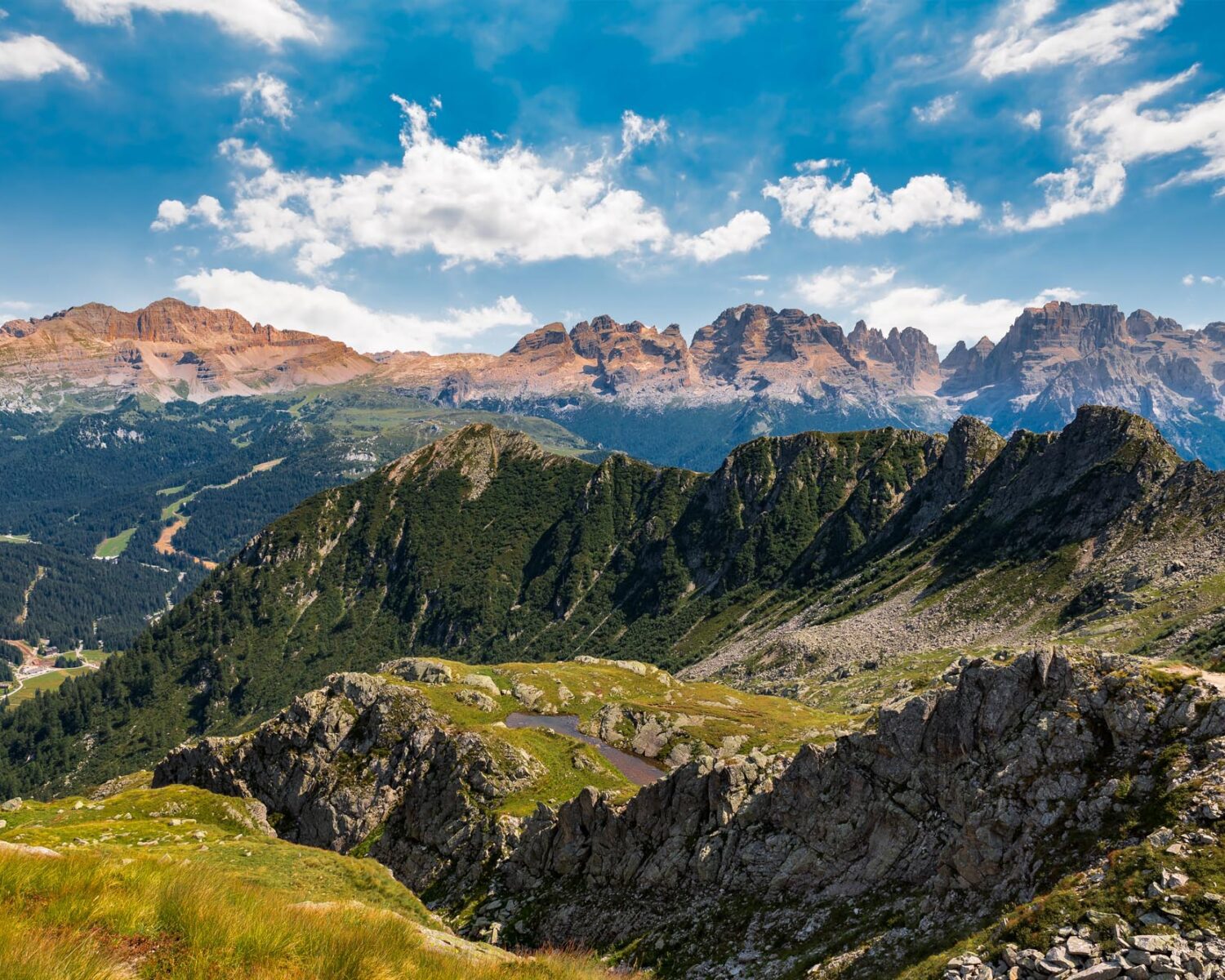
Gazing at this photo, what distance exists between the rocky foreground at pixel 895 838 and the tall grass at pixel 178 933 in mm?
16455

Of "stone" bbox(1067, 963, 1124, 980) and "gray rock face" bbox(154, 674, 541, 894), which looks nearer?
"stone" bbox(1067, 963, 1124, 980)

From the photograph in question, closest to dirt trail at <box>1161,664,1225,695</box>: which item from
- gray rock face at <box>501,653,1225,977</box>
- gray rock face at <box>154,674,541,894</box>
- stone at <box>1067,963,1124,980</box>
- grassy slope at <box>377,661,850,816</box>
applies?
gray rock face at <box>501,653,1225,977</box>

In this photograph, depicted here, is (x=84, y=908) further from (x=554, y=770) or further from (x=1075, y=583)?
(x=1075, y=583)

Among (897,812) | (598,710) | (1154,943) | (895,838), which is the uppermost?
(1154,943)

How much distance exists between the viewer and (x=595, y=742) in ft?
344

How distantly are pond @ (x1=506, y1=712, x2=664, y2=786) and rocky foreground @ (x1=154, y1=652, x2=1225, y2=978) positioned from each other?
3293 centimetres

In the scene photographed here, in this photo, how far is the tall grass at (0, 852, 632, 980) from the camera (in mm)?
8375

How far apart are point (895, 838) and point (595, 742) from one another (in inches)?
3086

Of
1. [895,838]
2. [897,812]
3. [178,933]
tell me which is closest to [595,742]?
[897,812]

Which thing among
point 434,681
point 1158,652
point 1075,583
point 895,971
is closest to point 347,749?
point 434,681

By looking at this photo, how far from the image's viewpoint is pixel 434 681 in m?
123

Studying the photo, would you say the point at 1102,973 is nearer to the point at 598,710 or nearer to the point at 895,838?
the point at 895,838

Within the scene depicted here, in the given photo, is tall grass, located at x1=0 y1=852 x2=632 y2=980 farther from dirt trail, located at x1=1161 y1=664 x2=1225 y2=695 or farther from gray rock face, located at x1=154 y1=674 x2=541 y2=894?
gray rock face, located at x1=154 y1=674 x2=541 y2=894

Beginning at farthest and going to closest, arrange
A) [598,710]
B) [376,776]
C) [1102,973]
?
[598,710]
[376,776]
[1102,973]
